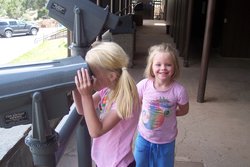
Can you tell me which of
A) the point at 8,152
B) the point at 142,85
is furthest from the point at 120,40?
the point at 8,152

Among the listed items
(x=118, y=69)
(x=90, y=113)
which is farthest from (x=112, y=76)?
(x=90, y=113)

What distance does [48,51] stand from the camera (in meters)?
2.31

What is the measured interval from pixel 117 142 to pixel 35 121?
79cm

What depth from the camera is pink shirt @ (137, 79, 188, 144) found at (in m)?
2.15

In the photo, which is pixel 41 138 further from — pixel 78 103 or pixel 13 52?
pixel 13 52

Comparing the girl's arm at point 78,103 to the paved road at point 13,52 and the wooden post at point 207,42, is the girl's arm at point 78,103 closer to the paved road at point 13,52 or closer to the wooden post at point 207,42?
the paved road at point 13,52

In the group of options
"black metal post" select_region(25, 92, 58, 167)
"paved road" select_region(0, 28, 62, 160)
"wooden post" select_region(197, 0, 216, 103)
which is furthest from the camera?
"wooden post" select_region(197, 0, 216, 103)

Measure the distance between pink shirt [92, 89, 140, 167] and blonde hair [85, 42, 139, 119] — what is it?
0.52 feet

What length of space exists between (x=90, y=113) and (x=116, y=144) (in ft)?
1.16

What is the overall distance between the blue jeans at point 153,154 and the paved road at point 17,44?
92 centimetres

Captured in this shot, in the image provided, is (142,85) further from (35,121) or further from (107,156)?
(35,121)

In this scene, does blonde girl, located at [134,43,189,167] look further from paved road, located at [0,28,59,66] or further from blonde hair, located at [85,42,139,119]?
blonde hair, located at [85,42,139,119]

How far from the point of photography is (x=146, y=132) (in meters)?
2.21

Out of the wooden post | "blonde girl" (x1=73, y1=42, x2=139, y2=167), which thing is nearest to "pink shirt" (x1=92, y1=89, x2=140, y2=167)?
"blonde girl" (x1=73, y1=42, x2=139, y2=167)
